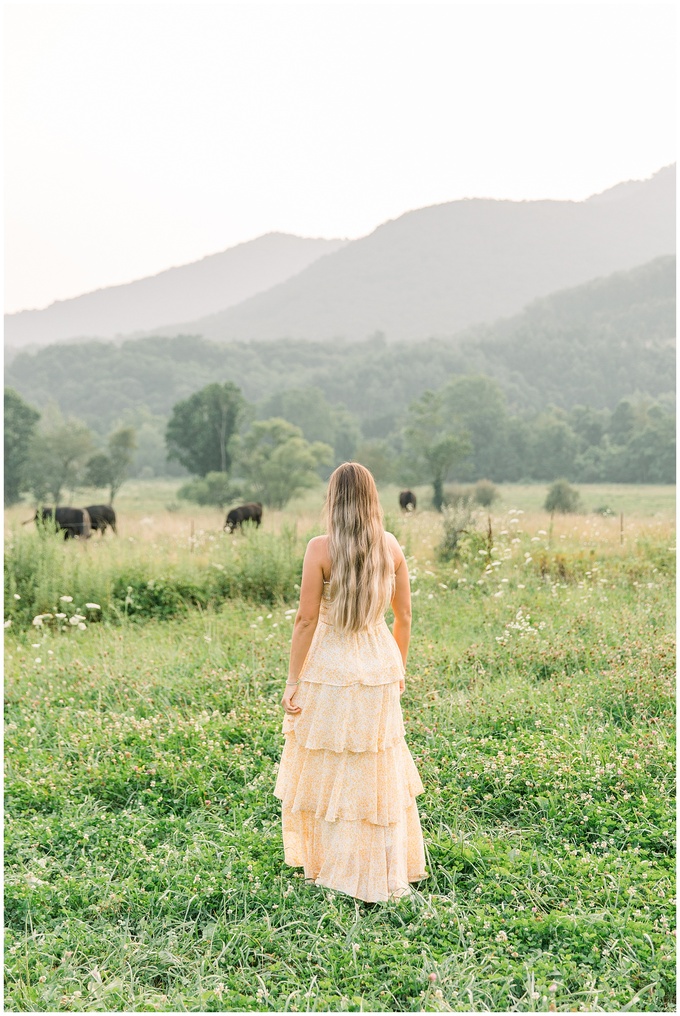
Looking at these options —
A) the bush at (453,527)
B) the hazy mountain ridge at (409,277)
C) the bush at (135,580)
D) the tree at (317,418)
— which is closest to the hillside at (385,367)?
the tree at (317,418)

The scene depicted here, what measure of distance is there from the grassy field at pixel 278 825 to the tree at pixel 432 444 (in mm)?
41003

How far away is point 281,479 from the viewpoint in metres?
49.8

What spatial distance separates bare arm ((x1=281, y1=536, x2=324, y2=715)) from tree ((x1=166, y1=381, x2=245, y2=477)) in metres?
49.1

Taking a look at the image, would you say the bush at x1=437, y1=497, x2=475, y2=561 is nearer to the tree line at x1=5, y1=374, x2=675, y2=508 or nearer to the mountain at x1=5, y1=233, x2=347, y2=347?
the tree line at x1=5, y1=374, x2=675, y2=508

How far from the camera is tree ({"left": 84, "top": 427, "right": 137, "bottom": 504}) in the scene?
5372 centimetres

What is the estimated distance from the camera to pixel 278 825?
4129 mm

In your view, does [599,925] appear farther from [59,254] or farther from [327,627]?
[59,254]

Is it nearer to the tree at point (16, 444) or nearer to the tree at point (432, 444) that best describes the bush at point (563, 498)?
the tree at point (432, 444)

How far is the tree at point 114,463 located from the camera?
53.7 meters

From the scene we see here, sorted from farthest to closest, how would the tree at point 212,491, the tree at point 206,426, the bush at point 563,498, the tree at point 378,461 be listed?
the tree at point 378,461
the tree at point 206,426
the tree at point 212,491
the bush at point 563,498

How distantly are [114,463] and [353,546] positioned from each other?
5391cm

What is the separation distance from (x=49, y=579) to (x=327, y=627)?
6704 mm

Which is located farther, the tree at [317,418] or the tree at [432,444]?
the tree at [317,418]

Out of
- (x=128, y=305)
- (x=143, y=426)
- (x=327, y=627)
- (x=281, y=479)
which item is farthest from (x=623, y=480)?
(x=128, y=305)
